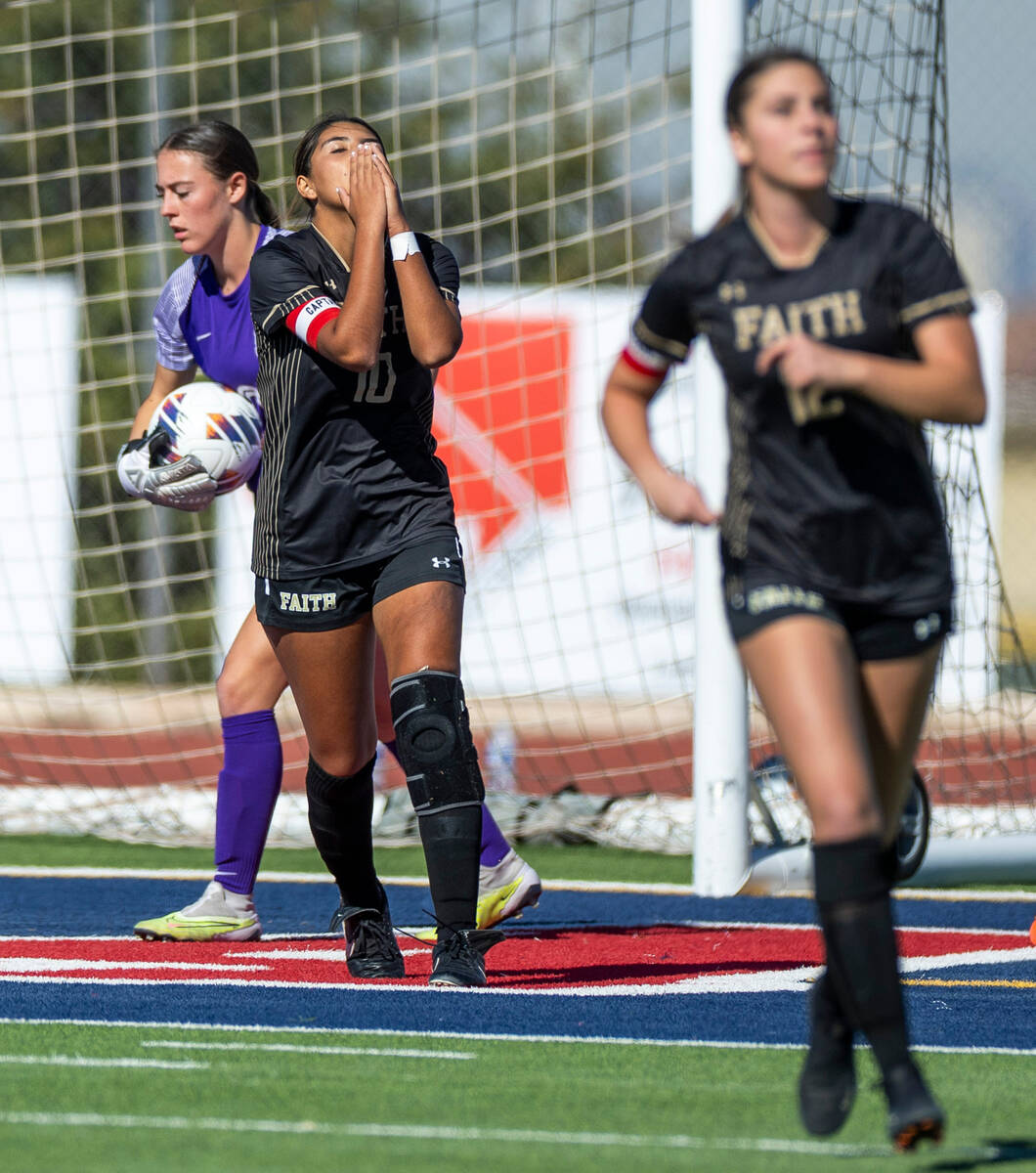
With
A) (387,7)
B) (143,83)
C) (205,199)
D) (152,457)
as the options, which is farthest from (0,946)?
(143,83)

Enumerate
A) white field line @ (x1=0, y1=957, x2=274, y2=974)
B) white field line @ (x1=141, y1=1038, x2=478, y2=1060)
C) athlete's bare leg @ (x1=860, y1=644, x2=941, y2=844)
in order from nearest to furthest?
athlete's bare leg @ (x1=860, y1=644, x2=941, y2=844) < white field line @ (x1=141, y1=1038, x2=478, y2=1060) < white field line @ (x1=0, y1=957, x2=274, y2=974)

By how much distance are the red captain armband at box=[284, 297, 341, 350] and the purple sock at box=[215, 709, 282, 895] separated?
1.53 m

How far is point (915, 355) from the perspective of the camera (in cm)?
338

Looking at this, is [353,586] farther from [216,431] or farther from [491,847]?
[491,847]

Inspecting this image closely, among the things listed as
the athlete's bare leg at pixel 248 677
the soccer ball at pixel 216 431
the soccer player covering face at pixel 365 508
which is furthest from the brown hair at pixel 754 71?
the athlete's bare leg at pixel 248 677

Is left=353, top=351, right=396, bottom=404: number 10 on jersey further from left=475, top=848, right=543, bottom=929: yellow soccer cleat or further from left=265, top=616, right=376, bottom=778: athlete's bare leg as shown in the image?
left=475, top=848, right=543, bottom=929: yellow soccer cleat

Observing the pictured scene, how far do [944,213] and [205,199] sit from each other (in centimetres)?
382

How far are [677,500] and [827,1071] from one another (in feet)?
3.02

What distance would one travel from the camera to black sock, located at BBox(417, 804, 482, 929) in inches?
192

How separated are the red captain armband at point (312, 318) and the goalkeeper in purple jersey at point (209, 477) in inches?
42.3

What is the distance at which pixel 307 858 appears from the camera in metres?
9.25

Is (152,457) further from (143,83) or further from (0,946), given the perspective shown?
(143,83)

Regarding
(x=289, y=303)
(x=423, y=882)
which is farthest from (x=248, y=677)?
(x=423, y=882)

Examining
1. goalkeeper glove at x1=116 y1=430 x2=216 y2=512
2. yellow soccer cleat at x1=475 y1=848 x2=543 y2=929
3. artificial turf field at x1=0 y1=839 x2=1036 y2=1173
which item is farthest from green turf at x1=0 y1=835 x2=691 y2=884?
goalkeeper glove at x1=116 y1=430 x2=216 y2=512
